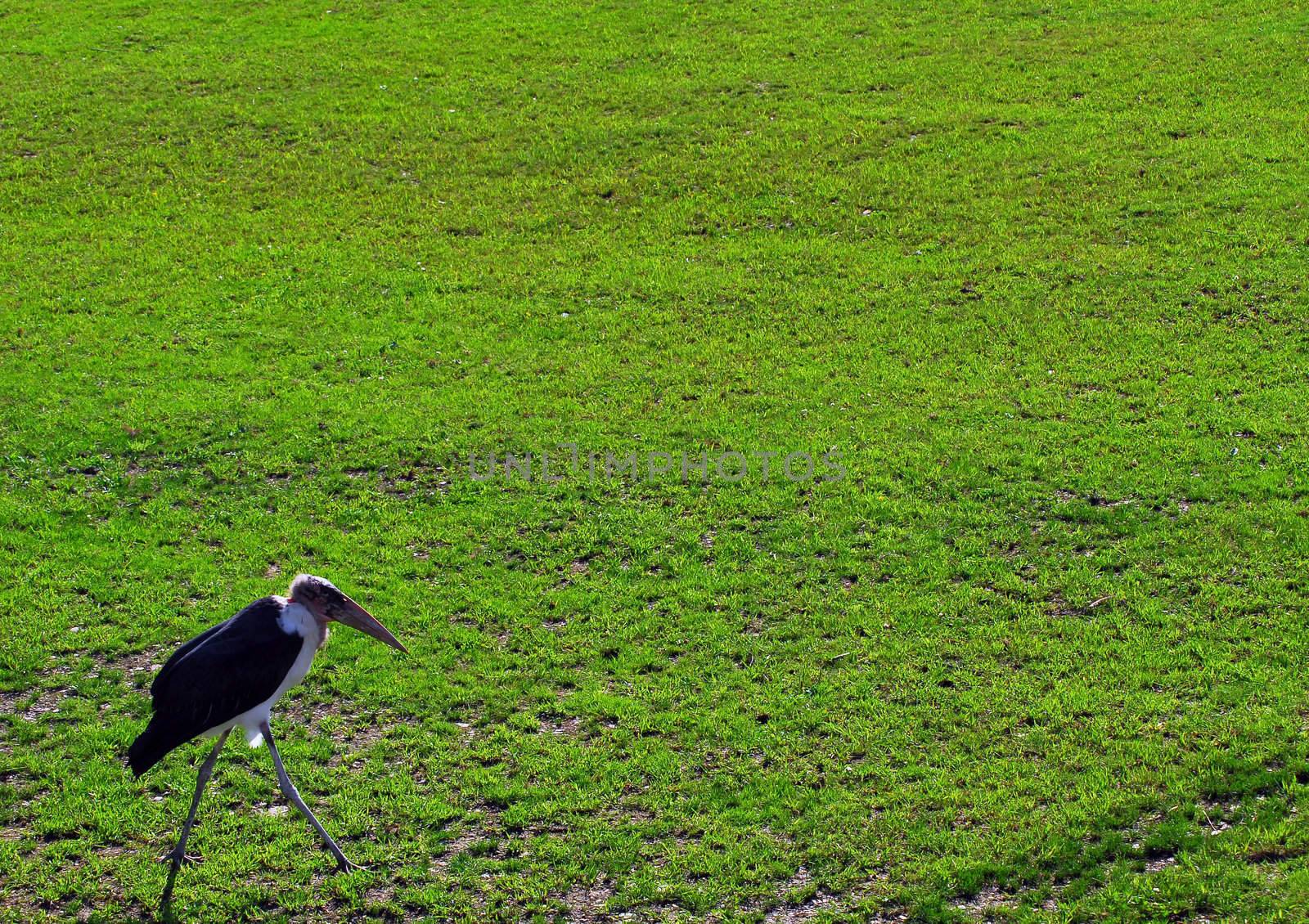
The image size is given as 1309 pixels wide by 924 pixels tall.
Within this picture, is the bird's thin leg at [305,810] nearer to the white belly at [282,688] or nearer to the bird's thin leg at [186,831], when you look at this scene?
the white belly at [282,688]

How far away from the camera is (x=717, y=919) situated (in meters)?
7.13

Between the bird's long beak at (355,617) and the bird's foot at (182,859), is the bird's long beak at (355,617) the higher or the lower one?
the higher one

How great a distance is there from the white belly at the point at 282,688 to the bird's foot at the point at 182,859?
0.72m

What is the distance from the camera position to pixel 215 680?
741 centimetres

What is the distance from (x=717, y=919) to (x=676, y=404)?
21.1 ft

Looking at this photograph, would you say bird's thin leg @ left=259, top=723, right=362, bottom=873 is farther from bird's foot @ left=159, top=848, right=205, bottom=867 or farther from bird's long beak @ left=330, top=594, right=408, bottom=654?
bird's long beak @ left=330, top=594, right=408, bottom=654

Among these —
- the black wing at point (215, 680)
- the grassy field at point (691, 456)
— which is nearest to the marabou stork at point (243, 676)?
the black wing at point (215, 680)

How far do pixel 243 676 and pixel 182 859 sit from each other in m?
1.19

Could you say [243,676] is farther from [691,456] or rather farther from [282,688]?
[691,456]

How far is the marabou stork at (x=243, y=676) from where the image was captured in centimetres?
735

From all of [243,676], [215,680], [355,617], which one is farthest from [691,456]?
[215,680]

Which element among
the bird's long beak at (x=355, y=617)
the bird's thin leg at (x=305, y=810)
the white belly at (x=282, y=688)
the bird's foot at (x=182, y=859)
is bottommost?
the bird's foot at (x=182, y=859)

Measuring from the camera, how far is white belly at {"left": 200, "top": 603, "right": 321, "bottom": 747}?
7.58m

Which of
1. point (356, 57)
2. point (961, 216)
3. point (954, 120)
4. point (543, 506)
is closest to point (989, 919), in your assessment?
point (543, 506)
